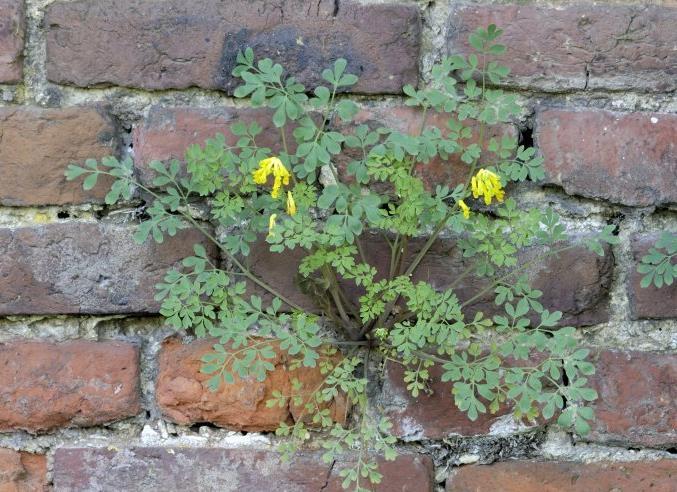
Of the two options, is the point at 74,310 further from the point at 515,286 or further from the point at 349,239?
the point at 515,286

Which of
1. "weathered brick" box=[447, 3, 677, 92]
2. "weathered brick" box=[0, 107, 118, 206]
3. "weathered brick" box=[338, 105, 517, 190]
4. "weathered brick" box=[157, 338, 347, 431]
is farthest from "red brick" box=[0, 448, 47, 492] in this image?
"weathered brick" box=[447, 3, 677, 92]

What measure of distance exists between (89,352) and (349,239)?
302 mm

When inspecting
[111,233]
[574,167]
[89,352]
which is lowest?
[89,352]

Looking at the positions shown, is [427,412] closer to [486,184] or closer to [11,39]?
[486,184]

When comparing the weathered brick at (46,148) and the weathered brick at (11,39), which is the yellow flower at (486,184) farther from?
the weathered brick at (11,39)

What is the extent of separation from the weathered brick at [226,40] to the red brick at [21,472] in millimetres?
387

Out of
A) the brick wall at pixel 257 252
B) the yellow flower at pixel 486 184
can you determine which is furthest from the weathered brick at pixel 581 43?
the yellow flower at pixel 486 184

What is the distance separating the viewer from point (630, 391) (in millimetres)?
927

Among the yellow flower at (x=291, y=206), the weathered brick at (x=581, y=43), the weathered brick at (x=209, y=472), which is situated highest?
the weathered brick at (x=581, y=43)

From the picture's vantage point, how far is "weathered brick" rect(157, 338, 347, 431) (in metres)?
0.93

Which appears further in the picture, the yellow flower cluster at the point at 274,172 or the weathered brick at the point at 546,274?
the weathered brick at the point at 546,274

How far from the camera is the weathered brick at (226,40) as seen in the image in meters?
0.92

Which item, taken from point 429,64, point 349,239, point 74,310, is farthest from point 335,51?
point 74,310

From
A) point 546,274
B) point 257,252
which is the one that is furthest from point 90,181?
point 546,274
